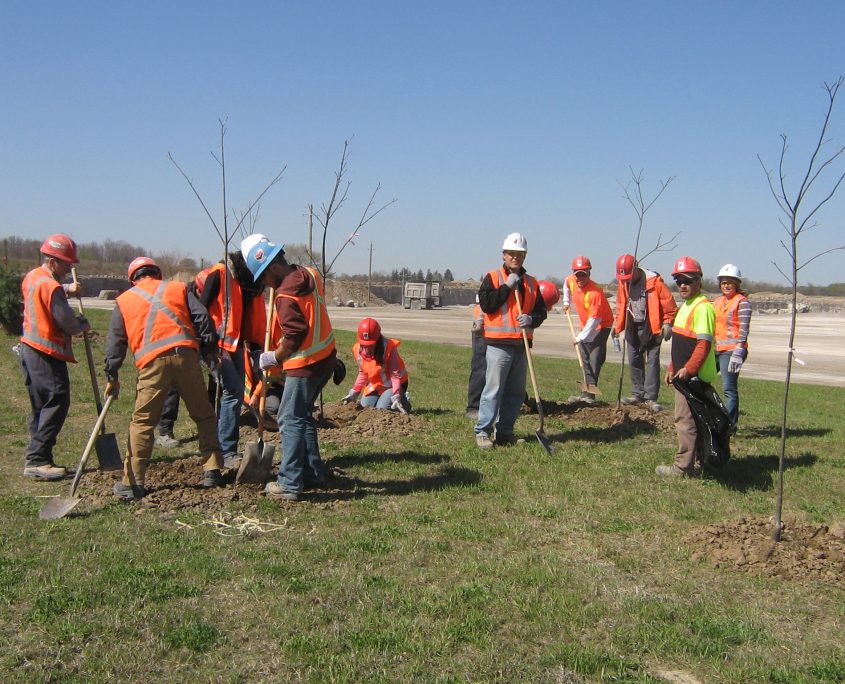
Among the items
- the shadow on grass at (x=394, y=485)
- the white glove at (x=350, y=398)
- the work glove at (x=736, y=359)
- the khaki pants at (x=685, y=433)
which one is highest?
the work glove at (x=736, y=359)

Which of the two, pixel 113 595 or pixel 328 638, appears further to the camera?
pixel 113 595

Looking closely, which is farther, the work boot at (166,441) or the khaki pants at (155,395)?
the work boot at (166,441)

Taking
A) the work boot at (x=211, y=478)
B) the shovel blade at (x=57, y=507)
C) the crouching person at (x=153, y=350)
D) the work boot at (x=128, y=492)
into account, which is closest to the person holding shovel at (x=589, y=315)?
the work boot at (x=211, y=478)

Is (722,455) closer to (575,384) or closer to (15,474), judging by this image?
(15,474)

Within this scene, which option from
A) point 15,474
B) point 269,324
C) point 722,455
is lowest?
point 15,474

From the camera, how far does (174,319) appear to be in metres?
6.05

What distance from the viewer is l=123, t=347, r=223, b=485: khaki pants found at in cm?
595

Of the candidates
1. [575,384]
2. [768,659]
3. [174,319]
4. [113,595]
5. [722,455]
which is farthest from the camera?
[575,384]

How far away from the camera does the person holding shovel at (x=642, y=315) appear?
10992mm

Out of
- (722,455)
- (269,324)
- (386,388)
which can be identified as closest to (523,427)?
(386,388)

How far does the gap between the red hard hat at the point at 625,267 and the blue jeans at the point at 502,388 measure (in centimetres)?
342

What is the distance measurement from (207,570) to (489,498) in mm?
2569

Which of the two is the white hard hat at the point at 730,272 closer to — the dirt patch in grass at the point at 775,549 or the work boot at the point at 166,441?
the dirt patch in grass at the point at 775,549

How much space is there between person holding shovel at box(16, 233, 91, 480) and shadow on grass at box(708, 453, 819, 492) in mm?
6044
